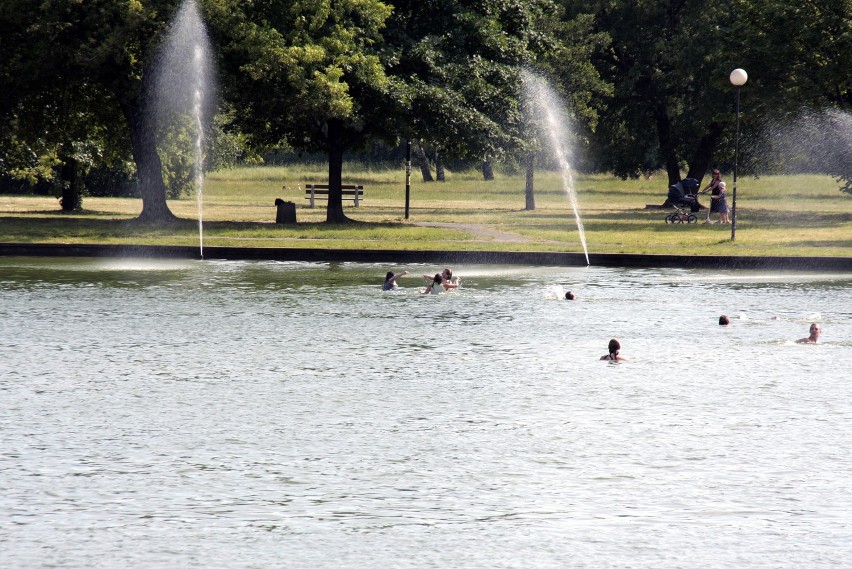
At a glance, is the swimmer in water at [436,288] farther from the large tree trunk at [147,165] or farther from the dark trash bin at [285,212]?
the large tree trunk at [147,165]

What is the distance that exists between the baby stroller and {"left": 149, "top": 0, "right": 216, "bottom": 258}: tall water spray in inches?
615

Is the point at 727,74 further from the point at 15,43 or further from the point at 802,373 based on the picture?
the point at 802,373

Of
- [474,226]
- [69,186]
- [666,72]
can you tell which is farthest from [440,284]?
[666,72]

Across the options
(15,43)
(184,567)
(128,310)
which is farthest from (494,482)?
(15,43)

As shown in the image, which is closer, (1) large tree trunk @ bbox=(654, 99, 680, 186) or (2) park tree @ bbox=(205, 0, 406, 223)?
(2) park tree @ bbox=(205, 0, 406, 223)

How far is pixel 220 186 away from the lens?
87250 mm

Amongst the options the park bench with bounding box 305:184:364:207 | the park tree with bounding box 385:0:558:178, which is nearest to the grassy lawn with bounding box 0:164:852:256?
the park bench with bounding box 305:184:364:207

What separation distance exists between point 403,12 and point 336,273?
20326mm

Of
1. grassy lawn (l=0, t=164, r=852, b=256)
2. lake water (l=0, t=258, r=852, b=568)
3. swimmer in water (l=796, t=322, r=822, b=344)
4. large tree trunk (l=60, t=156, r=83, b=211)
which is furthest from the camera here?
large tree trunk (l=60, t=156, r=83, b=211)

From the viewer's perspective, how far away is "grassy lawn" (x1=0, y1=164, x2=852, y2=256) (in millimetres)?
31766

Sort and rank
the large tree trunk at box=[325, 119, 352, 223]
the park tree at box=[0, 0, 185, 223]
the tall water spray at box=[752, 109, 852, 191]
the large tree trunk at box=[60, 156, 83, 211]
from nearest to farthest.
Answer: the park tree at box=[0, 0, 185, 223], the large tree trunk at box=[325, 119, 352, 223], the tall water spray at box=[752, 109, 852, 191], the large tree trunk at box=[60, 156, 83, 211]

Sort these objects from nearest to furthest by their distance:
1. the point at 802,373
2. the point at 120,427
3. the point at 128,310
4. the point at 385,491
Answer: the point at 385,491
the point at 120,427
the point at 802,373
the point at 128,310

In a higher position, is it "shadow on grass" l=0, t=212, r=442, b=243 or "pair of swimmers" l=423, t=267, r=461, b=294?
"pair of swimmers" l=423, t=267, r=461, b=294

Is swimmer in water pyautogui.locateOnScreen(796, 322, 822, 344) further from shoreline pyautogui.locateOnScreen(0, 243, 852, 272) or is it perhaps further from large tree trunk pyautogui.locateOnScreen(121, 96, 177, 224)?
large tree trunk pyautogui.locateOnScreen(121, 96, 177, 224)
